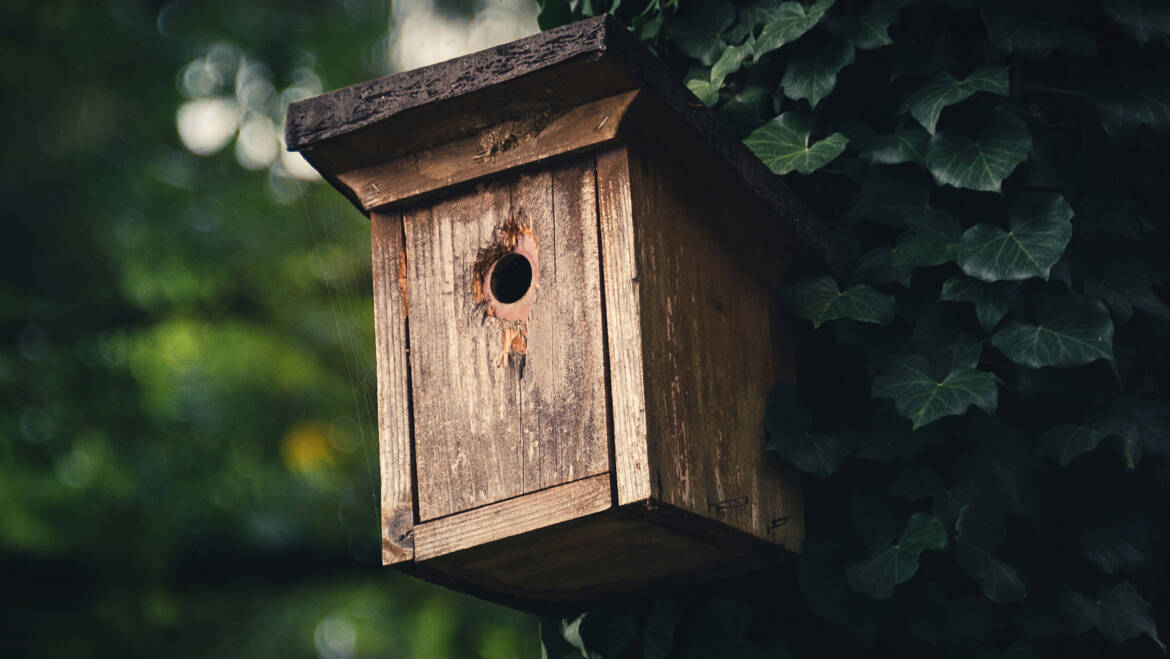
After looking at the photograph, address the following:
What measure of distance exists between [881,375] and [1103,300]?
0.37m

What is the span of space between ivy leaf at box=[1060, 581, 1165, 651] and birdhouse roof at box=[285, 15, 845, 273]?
2.28 ft

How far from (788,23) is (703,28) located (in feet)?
0.69

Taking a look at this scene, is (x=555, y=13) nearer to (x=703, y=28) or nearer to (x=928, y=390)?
(x=703, y=28)

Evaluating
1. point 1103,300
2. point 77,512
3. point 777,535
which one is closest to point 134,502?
point 77,512

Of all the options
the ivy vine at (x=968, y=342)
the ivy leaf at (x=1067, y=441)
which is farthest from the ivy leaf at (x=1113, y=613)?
the ivy leaf at (x=1067, y=441)

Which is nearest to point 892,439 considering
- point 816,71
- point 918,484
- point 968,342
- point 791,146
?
point 918,484

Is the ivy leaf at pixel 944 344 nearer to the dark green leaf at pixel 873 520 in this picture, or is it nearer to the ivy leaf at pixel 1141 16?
the dark green leaf at pixel 873 520

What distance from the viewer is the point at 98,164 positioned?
14.1 ft

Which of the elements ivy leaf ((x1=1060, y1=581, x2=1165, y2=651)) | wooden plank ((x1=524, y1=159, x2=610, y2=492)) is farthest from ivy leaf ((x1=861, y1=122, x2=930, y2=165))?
ivy leaf ((x1=1060, y1=581, x2=1165, y2=651))

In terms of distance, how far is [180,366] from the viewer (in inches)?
170

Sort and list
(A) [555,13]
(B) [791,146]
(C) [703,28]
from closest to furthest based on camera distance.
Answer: (B) [791,146], (C) [703,28], (A) [555,13]

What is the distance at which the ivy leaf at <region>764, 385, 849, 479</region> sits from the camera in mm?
1905

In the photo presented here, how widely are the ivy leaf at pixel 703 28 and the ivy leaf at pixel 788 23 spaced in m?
0.11

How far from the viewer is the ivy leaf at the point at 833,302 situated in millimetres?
1923
